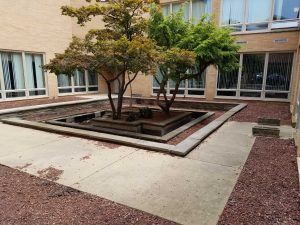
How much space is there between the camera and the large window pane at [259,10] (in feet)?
41.5

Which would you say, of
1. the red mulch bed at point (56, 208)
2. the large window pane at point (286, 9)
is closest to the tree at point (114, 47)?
the red mulch bed at point (56, 208)

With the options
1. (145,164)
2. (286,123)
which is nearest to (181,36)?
(286,123)

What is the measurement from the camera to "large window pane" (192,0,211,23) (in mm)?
14148

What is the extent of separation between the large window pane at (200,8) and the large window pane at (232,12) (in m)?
0.97

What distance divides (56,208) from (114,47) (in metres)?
4.74

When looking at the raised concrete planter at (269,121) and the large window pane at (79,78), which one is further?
the large window pane at (79,78)

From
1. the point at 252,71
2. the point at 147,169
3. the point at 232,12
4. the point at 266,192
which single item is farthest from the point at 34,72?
the point at 266,192

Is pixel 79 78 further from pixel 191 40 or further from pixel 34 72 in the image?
pixel 191 40

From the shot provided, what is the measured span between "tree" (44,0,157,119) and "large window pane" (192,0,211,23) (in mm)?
7798

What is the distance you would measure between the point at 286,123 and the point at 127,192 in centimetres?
676

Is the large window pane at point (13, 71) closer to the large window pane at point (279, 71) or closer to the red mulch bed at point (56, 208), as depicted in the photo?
the red mulch bed at point (56, 208)

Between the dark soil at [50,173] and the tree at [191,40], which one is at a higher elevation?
the tree at [191,40]

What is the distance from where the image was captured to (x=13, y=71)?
492 inches

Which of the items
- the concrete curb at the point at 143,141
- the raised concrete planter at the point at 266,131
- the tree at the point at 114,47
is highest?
the tree at the point at 114,47
